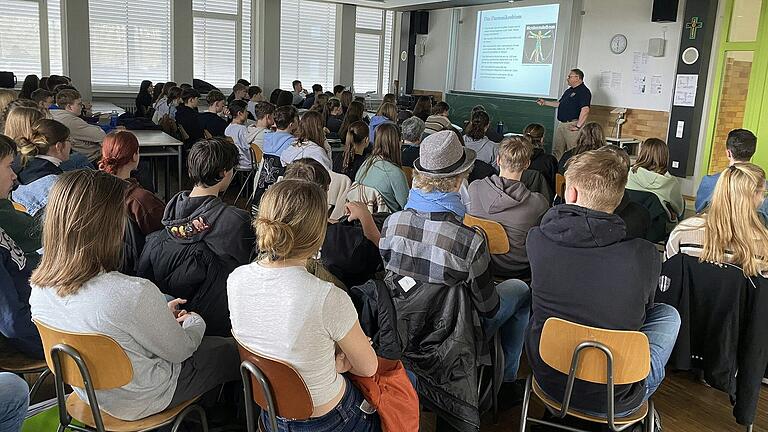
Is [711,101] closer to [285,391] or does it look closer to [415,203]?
[415,203]

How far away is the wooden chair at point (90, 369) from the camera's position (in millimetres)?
1767

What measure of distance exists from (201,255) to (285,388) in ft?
3.34

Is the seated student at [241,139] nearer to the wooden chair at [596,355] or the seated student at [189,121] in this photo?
the seated student at [189,121]

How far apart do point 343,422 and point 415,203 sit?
964 millimetres

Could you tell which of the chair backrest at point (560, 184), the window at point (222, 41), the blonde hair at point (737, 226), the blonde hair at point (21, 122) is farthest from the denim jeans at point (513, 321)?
the window at point (222, 41)

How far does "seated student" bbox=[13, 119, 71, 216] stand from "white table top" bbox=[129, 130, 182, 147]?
2186 mm

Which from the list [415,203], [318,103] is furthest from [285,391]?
[318,103]

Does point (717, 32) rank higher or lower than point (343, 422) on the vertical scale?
higher

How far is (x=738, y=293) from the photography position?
2689mm

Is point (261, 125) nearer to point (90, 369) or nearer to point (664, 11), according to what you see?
point (90, 369)

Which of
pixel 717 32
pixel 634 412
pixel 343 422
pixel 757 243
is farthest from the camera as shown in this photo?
pixel 717 32

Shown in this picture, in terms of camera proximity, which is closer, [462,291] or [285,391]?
[285,391]

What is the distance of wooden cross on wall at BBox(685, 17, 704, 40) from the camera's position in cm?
767

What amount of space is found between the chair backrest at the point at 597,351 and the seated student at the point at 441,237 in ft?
1.02
